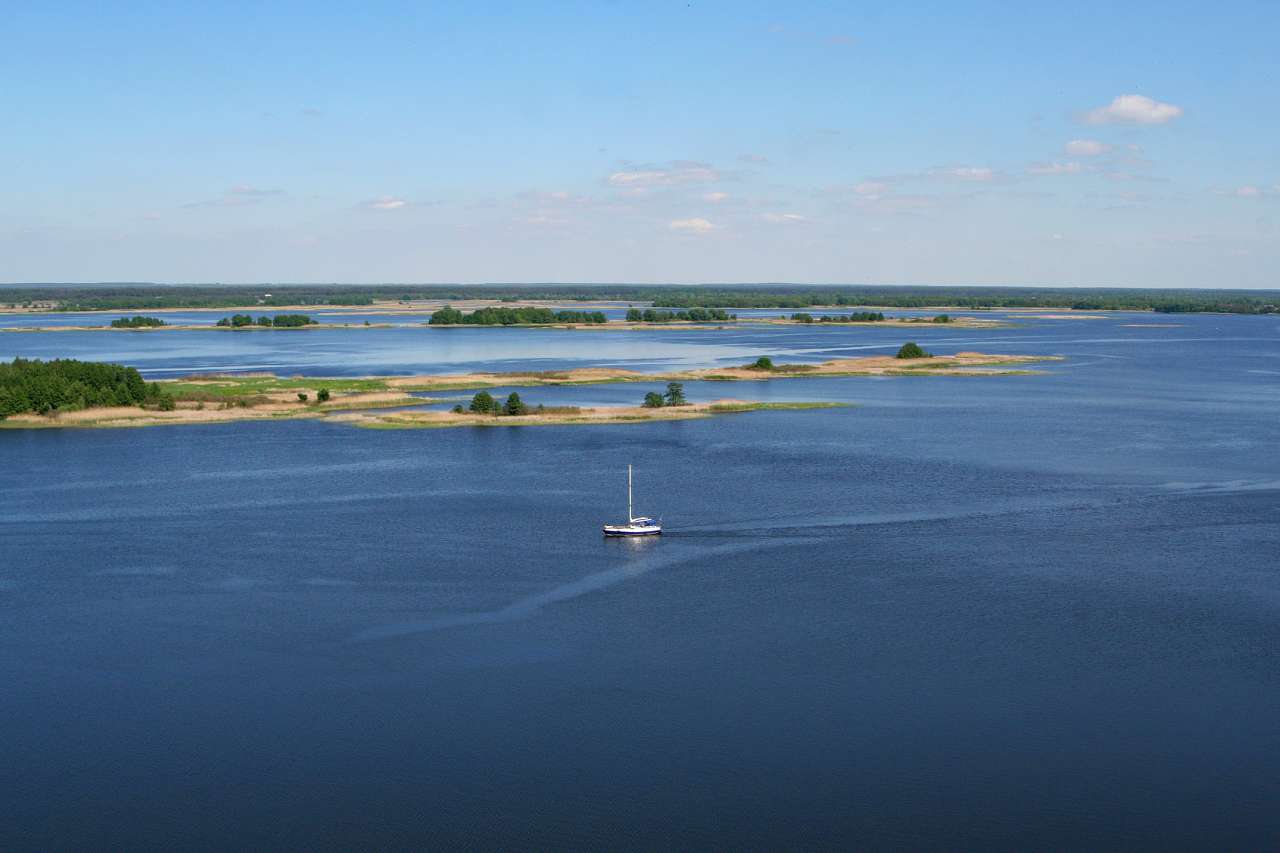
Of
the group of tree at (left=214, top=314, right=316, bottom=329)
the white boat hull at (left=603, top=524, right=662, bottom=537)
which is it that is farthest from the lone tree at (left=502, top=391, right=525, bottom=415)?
the group of tree at (left=214, top=314, right=316, bottom=329)

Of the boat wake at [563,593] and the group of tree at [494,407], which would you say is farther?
the group of tree at [494,407]

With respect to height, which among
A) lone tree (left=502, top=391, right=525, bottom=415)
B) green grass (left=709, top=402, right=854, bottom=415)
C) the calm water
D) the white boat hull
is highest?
lone tree (left=502, top=391, right=525, bottom=415)

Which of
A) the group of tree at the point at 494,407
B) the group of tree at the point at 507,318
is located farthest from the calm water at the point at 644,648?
the group of tree at the point at 507,318

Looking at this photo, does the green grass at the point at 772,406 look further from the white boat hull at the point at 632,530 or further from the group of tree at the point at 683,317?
the group of tree at the point at 683,317

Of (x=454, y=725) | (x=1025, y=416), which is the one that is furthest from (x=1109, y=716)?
(x=1025, y=416)

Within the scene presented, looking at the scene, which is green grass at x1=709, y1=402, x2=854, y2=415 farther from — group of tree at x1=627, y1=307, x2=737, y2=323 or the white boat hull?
group of tree at x1=627, y1=307, x2=737, y2=323
